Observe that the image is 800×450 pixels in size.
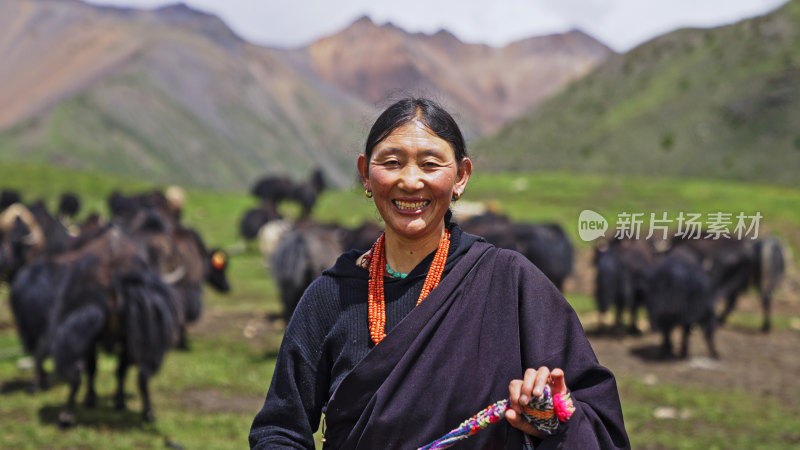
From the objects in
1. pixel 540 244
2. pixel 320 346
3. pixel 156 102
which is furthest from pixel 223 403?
pixel 156 102

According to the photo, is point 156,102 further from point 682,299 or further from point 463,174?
point 463,174

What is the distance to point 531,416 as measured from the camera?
6.86ft

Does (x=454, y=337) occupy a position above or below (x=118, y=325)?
above

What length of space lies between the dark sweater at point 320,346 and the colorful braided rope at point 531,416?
0.35 meters

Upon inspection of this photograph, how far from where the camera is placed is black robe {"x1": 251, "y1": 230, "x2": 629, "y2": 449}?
218 cm

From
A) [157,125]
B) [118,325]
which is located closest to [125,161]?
[157,125]

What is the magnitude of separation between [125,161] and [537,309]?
90.6m

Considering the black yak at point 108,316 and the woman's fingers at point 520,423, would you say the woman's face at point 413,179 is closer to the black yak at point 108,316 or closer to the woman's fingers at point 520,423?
the woman's fingers at point 520,423

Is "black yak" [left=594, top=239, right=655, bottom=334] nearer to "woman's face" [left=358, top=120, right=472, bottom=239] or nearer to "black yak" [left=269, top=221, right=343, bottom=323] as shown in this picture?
"black yak" [left=269, top=221, right=343, bottom=323]

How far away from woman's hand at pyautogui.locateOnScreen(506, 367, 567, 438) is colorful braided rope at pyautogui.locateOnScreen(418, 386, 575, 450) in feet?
0.06

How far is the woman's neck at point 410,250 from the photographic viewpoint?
2400 millimetres

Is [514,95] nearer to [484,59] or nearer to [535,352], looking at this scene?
[484,59]

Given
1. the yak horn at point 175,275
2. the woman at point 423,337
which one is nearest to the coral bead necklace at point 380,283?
the woman at point 423,337

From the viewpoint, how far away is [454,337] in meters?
2.22
